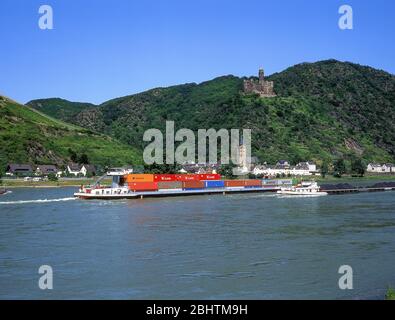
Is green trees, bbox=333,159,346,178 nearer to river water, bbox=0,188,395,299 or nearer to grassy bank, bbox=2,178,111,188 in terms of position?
grassy bank, bbox=2,178,111,188

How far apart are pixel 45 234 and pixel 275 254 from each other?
55.4 ft

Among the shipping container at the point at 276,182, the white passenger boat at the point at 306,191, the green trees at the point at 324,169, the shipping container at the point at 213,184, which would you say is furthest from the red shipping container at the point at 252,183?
the green trees at the point at 324,169

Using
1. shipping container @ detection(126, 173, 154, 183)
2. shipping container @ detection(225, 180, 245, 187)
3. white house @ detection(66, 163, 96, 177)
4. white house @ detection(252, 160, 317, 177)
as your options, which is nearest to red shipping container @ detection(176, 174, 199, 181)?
shipping container @ detection(225, 180, 245, 187)

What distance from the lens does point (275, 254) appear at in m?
30.4

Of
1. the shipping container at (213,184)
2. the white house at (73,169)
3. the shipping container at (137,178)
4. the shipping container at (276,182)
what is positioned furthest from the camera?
the white house at (73,169)

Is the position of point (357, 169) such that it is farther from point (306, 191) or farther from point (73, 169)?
point (73, 169)

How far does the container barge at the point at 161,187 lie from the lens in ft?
259

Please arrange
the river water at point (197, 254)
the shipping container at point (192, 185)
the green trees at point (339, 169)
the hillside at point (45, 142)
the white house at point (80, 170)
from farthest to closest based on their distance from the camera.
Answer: the green trees at point (339, 169)
the hillside at point (45, 142)
the white house at point (80, 170)
the shipping container at point (192, 185)
the river water at point (197, 254)

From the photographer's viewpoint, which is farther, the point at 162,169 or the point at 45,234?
the point at 162,169

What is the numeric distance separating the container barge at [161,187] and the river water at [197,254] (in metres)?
25.8

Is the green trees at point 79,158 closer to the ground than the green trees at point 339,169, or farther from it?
farther from it

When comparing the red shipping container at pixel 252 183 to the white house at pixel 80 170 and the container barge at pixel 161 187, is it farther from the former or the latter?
the white house at pixel 80 170
